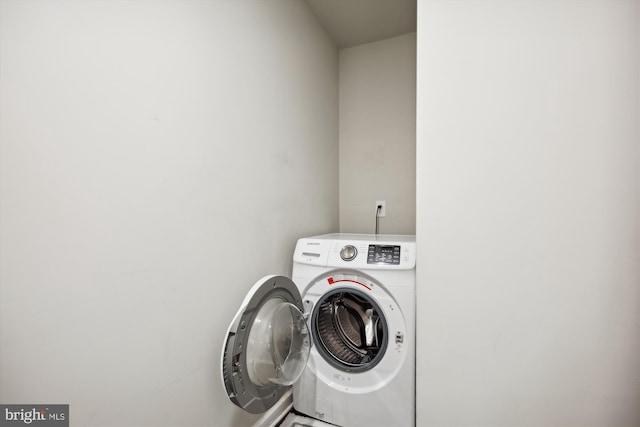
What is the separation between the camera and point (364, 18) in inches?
71.3

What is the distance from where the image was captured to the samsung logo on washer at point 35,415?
2.00 ft

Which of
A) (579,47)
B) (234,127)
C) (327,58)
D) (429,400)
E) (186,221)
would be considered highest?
(327,58)

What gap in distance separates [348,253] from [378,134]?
3.54 feet

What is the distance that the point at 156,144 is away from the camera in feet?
2.82

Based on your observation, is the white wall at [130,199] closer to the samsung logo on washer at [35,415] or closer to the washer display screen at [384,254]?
the samsung logo on washer at [35,415]

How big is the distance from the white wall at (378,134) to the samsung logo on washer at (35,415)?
67.1 inches

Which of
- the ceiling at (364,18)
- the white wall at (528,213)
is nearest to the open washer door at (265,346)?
the white wall at (528,213)

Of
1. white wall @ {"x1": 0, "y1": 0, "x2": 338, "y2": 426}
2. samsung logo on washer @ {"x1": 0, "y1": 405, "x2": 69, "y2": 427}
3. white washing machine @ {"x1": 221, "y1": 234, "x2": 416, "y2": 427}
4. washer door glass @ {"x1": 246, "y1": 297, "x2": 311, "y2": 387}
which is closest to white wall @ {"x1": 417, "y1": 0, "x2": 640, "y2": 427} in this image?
white washing machine @ {"x1": 221, "y1": 234, "x2": 416, "y2": 427}

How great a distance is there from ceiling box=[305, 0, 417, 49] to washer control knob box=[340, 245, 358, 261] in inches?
56.3

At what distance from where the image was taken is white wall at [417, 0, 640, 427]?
91 centimetres

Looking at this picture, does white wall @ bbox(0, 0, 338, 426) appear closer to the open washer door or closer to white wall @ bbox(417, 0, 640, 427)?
the open washer door

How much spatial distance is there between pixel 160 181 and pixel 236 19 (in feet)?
2.45

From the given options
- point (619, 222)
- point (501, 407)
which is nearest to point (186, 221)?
point (501, 407)

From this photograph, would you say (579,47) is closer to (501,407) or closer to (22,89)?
(501,407)
